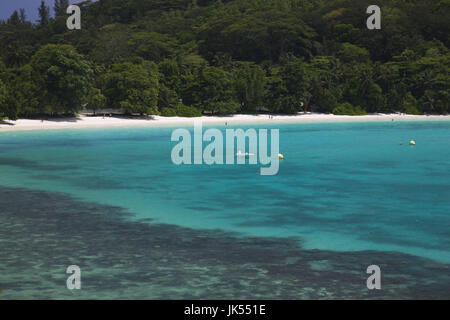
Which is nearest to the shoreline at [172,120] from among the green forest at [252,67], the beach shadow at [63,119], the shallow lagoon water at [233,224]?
the beach shadow at [63,119]

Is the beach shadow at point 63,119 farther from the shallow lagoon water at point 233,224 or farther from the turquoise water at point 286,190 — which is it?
the shallow lagoon water at point 233,224

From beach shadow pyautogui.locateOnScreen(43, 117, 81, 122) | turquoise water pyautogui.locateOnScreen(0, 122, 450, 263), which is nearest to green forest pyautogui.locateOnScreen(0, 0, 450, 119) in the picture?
beach shadow pyautogui.locateOnScreen(43, 117, 81, 122)

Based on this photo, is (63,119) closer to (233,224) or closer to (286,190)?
(286,190)

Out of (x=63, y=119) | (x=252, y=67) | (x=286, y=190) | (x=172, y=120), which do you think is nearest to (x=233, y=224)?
(x=286, y=190)

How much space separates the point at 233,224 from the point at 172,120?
71.6m

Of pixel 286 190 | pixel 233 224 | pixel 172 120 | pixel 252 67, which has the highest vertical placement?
pixel 252 67

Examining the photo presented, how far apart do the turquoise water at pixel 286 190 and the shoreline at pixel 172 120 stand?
2747 centimetres

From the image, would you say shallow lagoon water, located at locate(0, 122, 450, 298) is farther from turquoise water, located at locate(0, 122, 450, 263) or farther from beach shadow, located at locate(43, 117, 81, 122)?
beach shadow, located at locate(43, 117, 81, 122)

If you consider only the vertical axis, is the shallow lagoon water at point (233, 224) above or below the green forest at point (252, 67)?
below

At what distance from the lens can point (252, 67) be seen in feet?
381

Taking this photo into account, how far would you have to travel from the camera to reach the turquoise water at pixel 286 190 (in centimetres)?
1706

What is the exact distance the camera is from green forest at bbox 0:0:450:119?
7662 centimetres
